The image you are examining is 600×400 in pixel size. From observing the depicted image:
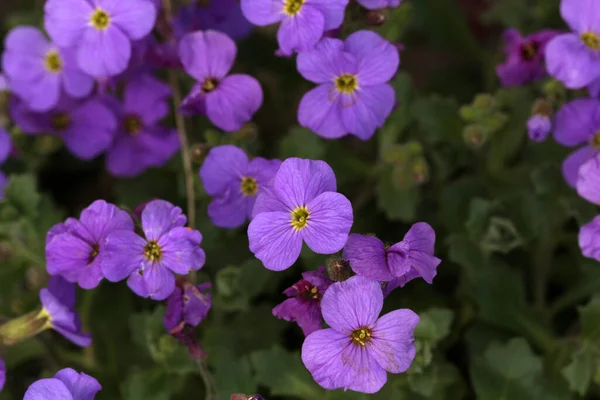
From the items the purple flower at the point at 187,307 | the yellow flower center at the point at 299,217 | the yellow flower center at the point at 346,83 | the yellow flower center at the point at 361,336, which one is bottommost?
the purple flower at the point at 187,307

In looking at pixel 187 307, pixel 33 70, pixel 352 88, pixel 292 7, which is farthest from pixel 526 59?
pixel 33 70

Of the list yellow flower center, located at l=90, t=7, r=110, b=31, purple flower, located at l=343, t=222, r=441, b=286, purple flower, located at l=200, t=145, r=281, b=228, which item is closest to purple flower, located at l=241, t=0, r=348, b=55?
purple flower, located at l=200, t=145, r=281, b=228

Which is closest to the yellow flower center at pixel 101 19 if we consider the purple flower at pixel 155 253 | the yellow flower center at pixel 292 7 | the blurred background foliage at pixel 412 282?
the blurred background foliage at pixel 412 282

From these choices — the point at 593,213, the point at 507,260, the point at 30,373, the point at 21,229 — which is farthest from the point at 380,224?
the point at 30,373

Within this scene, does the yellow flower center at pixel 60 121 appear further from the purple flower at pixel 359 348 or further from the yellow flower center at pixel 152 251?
the purple flower at pixel 359 348

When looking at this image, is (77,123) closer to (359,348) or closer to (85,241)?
(85,241)

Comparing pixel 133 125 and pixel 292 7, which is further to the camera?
pixel 133 125
